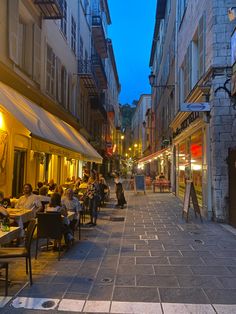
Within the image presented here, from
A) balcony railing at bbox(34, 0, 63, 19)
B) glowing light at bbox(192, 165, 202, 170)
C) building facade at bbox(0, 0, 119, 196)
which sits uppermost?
balcony railing at bbox(34, 0, 63, 19)

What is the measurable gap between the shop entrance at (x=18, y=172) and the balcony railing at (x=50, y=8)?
5561 mm

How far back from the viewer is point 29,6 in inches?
510

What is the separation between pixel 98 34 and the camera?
101 ft

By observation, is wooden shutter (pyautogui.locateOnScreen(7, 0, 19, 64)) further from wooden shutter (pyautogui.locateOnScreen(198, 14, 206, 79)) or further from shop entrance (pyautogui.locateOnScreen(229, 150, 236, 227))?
shop entrance (pyautogui.locateOnScreen(229, 150, 236, 227))

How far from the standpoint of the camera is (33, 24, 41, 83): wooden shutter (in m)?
13.6

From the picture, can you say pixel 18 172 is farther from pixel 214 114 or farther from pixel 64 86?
pixel 64 86

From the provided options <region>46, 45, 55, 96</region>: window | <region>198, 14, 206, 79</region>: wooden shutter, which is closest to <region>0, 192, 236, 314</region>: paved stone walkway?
<region>198, 14, 206, 79</region>: wooden shutter

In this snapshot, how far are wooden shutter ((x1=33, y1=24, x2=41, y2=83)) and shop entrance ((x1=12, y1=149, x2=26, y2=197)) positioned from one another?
296 centimetres

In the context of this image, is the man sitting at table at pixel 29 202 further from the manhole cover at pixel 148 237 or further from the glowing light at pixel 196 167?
the glowing light at pixel 196 167

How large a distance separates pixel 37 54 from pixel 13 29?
9.36ft

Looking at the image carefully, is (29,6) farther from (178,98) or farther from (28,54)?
(178,98)

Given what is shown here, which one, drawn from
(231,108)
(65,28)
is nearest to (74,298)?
(231,108)

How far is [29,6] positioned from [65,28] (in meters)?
6.37

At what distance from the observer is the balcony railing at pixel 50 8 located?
13327mm
